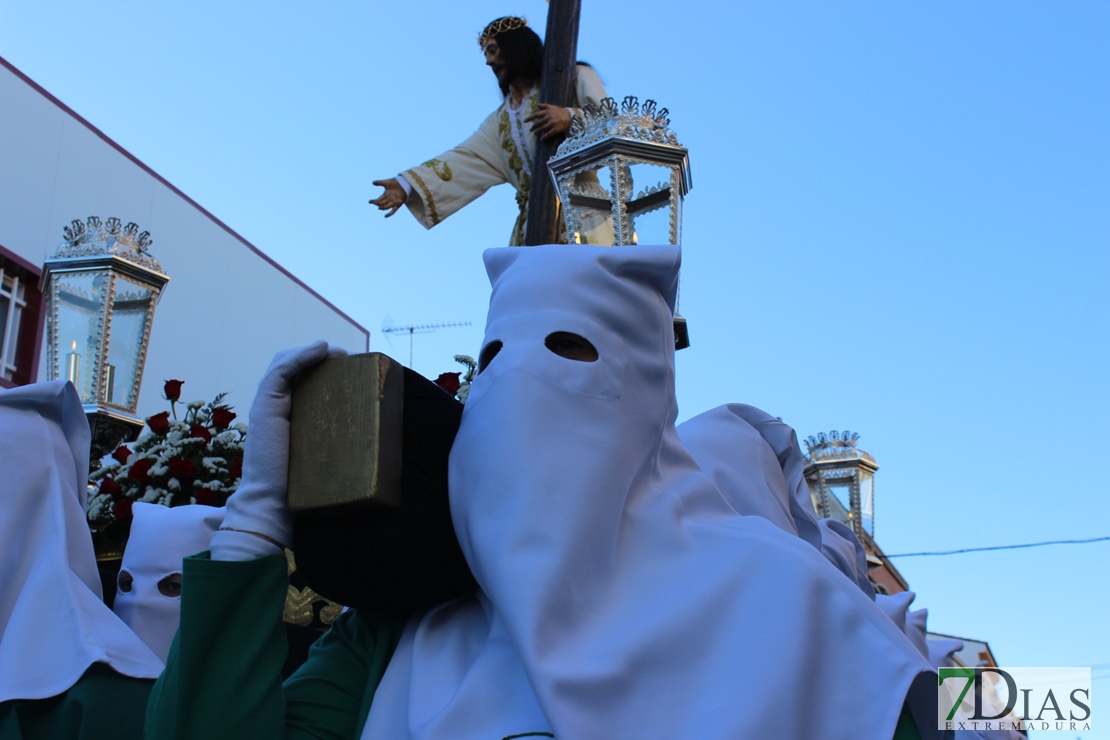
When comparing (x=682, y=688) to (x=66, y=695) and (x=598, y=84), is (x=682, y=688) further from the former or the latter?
(x=598, y=84)

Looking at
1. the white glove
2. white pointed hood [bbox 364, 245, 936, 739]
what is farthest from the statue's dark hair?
the white glove

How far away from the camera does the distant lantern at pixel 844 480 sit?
818 centimetres

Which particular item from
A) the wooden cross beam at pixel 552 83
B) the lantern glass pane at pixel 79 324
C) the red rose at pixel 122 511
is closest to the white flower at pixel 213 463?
the red rose at pixel 122 511

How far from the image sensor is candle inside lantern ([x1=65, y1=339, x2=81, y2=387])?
5.46 metres

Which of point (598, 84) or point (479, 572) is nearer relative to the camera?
point (479, 572)

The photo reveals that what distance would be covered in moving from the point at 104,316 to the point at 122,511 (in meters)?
1.20

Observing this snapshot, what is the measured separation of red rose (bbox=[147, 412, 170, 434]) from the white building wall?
1144cm

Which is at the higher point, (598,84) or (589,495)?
(598,84)

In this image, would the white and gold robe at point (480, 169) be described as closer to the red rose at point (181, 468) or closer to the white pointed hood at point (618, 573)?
the red rose at point (181, 468)

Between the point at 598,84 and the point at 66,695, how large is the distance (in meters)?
3.01

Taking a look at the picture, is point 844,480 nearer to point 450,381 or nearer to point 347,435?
point 450,381

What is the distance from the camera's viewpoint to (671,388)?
2.43 meters

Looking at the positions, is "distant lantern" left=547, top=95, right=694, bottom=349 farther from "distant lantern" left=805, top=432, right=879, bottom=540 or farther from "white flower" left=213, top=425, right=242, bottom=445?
"distant lantern" left=805, top=432, right=879, bottom=540

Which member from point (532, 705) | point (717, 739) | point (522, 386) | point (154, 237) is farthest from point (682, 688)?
point (154, 237)
